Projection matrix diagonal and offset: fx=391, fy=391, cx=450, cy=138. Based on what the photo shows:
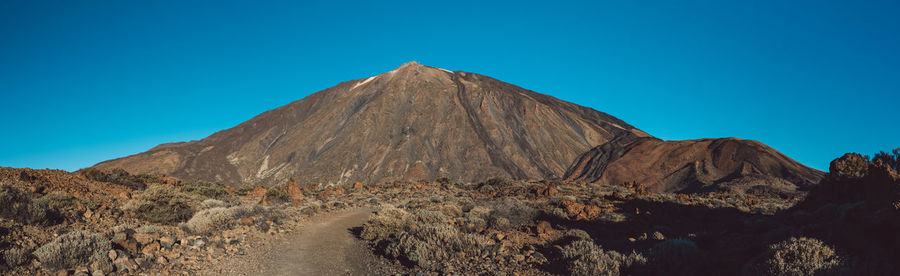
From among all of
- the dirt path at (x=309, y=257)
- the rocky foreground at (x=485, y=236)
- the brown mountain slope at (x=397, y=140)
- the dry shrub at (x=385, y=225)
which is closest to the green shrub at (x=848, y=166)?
the rocky foreground at (x=485, y=236)

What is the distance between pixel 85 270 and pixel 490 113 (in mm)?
87071

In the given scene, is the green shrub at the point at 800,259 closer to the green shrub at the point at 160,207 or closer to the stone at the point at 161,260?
the stone at the point at 161,260

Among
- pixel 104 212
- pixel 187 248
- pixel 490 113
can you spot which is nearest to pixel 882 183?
pixel 187 248

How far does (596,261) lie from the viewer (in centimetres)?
659

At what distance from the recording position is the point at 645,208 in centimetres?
1422

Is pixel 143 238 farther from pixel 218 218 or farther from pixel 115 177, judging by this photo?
pixel 115 177

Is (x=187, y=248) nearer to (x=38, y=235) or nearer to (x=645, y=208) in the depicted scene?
(x=38, y=235)

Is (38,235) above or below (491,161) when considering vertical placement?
below

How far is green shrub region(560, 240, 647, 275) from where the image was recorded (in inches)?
251

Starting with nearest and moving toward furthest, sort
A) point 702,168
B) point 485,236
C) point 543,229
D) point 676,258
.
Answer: point 676,258
point 485,236
point 543,229
point 702,168

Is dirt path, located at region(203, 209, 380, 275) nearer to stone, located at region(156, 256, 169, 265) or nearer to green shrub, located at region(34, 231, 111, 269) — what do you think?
stone, located at region(156, 256, 169, 265)

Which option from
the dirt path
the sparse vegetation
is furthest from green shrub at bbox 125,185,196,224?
the sparse vegetation

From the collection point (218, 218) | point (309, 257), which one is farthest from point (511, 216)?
point (218, 218)

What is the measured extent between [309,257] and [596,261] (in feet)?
19.3
